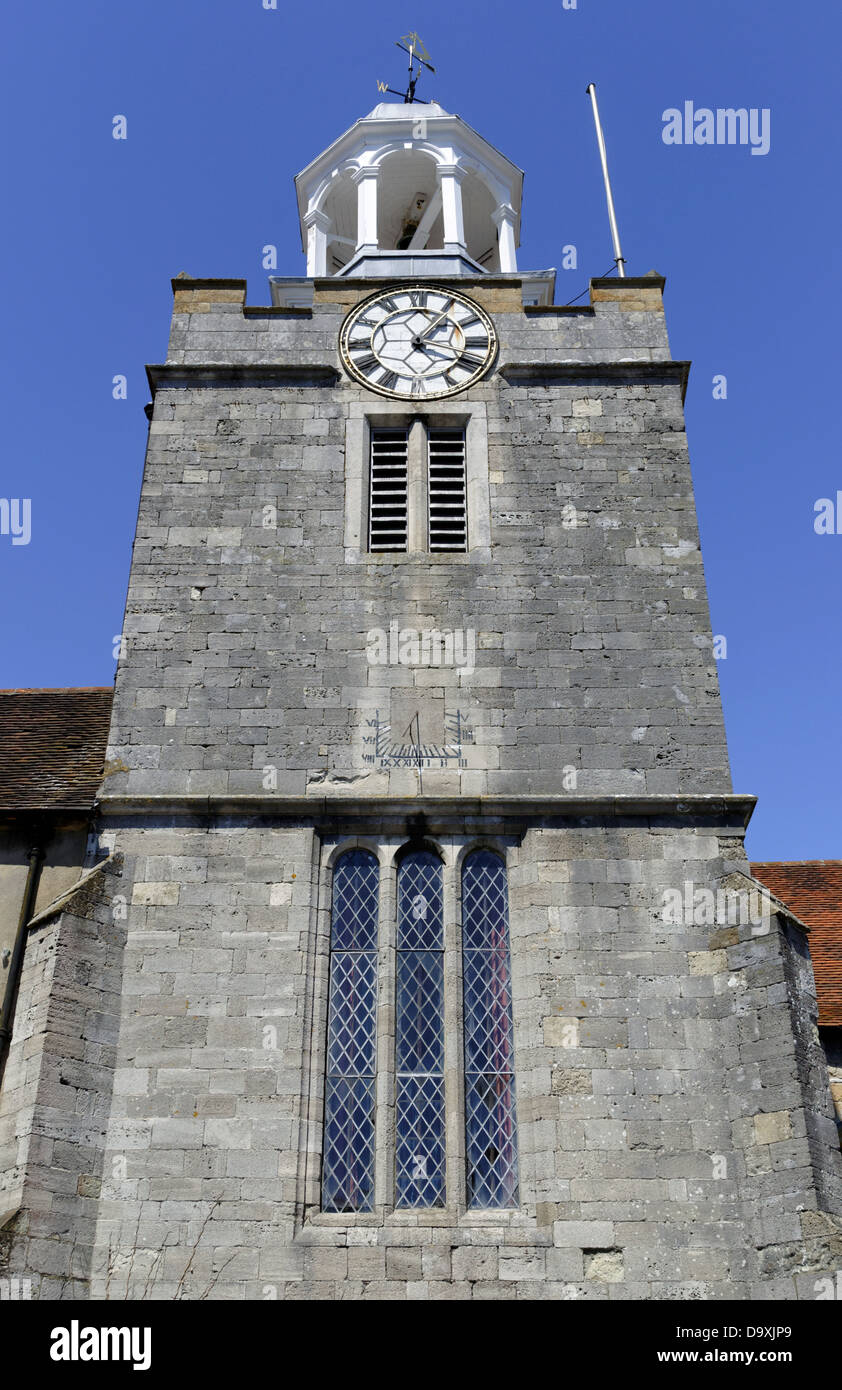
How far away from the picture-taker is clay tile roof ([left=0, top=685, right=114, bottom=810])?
1255 cm

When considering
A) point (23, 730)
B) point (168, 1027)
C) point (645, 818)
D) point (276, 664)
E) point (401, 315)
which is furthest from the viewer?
point (401, 315)

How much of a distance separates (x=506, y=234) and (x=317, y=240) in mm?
2374

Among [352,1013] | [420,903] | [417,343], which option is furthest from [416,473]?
[352,1013]

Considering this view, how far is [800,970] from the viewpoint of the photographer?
10961mm

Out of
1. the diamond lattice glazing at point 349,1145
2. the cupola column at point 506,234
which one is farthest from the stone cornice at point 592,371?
the diamond lattice glazing at point 349,1145

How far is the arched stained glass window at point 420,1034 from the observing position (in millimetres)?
10617

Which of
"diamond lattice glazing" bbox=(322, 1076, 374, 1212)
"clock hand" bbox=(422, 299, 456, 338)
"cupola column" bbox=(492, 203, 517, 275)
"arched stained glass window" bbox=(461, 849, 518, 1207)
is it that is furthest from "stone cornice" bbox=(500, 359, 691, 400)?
"diamond lattice glazing" bbox=(322, 1076, 374, 1212)

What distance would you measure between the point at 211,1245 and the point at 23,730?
6185mm

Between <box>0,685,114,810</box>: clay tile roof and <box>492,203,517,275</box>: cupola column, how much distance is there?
7071mm

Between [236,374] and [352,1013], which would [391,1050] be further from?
[236,374]

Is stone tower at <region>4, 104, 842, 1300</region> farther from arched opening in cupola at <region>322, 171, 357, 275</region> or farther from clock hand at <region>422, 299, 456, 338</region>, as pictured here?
arched opening in cupola at <region>322, 171, 357, 275</region>

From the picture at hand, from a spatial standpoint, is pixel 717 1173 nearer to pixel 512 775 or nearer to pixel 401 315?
pixel 512 775

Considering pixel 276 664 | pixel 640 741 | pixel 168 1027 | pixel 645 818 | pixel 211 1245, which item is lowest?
pixel 211 1245
